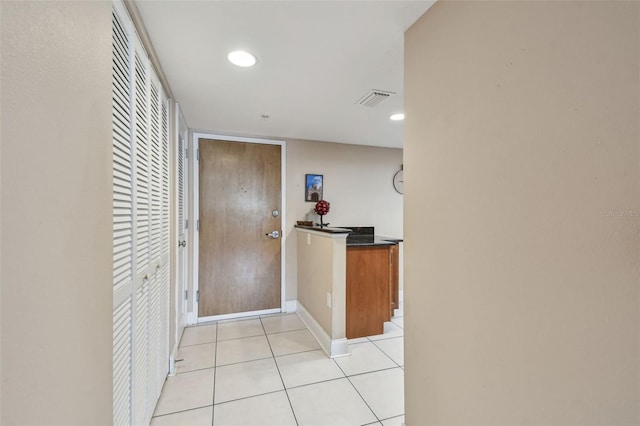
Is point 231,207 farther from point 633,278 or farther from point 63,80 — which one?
point 633,278

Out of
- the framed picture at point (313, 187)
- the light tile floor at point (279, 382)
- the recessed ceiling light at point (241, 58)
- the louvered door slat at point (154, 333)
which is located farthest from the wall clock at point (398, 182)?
the louvered door slat at point (154, 333)

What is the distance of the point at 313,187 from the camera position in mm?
3400

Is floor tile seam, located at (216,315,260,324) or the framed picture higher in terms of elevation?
the framed picture

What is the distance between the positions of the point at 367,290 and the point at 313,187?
1.45 meters

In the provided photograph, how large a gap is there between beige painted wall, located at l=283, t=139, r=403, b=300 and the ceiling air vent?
1266 mm

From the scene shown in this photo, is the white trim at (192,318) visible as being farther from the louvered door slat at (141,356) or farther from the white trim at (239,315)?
the louvered door slat at (141,356)

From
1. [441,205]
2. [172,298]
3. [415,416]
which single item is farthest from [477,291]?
[172,298]

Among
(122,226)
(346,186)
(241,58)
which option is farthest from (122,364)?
(346,186)

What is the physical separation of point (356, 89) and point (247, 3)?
100 cm

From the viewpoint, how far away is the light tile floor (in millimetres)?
1615

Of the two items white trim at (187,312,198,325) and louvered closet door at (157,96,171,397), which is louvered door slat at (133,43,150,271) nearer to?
louvered closet door at (157,96,171,397)

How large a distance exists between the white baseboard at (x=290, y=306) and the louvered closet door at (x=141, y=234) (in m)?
1.93

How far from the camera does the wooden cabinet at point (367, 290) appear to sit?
8.30 feet

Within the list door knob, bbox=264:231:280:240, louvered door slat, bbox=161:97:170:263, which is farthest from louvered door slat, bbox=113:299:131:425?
door knob, bbox=264:231:280:240
